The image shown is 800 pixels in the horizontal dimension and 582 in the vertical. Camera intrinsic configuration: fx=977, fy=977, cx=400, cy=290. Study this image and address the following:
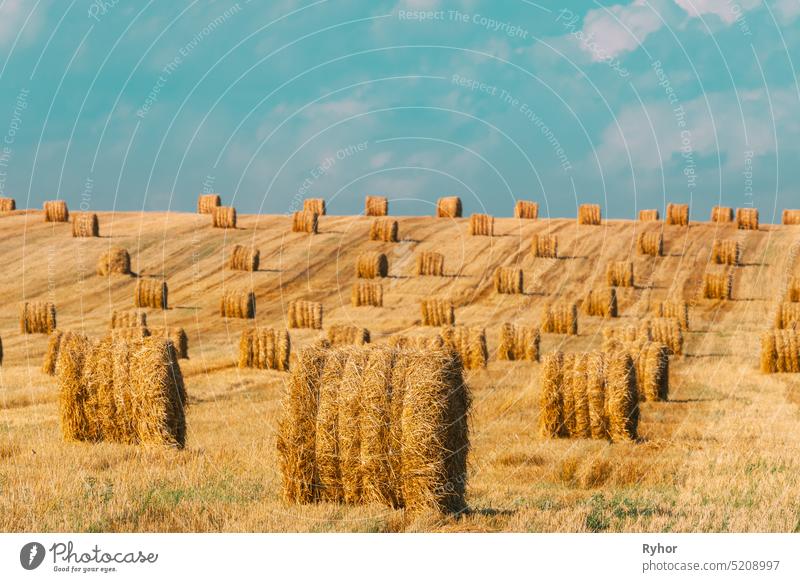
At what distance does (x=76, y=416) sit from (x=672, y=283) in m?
33.6

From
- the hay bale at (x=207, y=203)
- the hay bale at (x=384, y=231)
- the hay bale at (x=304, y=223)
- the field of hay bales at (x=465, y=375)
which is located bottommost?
the field of hay bales at (x=465, y=375)

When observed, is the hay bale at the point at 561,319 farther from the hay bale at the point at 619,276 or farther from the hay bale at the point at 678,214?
the hay bale at the point at 678,214

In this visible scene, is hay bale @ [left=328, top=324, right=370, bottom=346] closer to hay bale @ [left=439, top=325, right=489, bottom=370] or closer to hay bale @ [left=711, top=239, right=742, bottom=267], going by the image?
hay bale @ [left=439, top=325, right=489, bottom=370]

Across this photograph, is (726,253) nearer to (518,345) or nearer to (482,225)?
(482,225)

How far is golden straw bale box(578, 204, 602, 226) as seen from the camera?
5353 centimetres

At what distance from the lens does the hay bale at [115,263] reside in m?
44.1

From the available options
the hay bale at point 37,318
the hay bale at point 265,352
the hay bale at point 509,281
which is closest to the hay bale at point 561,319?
the hay bale at point 509,281

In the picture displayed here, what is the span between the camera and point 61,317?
37906 millimetres

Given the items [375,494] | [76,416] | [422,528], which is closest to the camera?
[422,528]

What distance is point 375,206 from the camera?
5666 centimetres

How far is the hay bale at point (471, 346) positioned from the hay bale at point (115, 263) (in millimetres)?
22823
